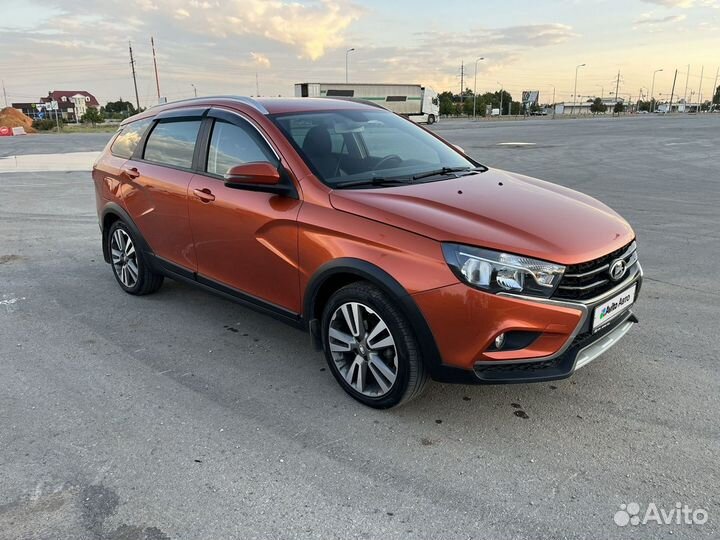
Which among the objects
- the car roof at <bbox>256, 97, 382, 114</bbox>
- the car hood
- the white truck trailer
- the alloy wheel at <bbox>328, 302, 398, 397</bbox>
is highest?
the white truck trailer

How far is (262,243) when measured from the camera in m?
3.78

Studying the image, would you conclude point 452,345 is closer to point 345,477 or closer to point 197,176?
point 345,477

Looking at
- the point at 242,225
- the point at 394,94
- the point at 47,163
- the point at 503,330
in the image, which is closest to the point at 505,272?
the point at 503,330

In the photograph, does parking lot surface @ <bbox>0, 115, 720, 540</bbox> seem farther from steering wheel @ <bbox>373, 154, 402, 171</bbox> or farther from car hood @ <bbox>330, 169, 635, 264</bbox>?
steering wheel @ <bbox>373, 154, 402, 171</bbox>

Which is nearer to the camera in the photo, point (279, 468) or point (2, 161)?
point (279, 468)

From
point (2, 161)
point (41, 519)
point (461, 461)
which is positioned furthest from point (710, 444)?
point (2, 161)

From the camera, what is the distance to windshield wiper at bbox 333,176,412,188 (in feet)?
11.7

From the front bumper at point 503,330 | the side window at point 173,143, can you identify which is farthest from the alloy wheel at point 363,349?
the side window at point 173,143

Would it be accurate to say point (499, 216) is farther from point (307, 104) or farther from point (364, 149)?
point (307, 104)

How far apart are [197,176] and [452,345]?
2.48 m

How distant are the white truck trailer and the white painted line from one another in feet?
95.5

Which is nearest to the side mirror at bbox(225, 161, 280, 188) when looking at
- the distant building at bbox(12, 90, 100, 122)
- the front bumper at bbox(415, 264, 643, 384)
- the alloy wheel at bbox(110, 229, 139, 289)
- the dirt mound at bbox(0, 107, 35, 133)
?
Answer: the front bumper at bbox(415, 264, 643, 384)

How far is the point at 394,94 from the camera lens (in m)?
53.8

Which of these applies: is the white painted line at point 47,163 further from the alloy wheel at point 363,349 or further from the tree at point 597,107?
the tree at point 597,107
